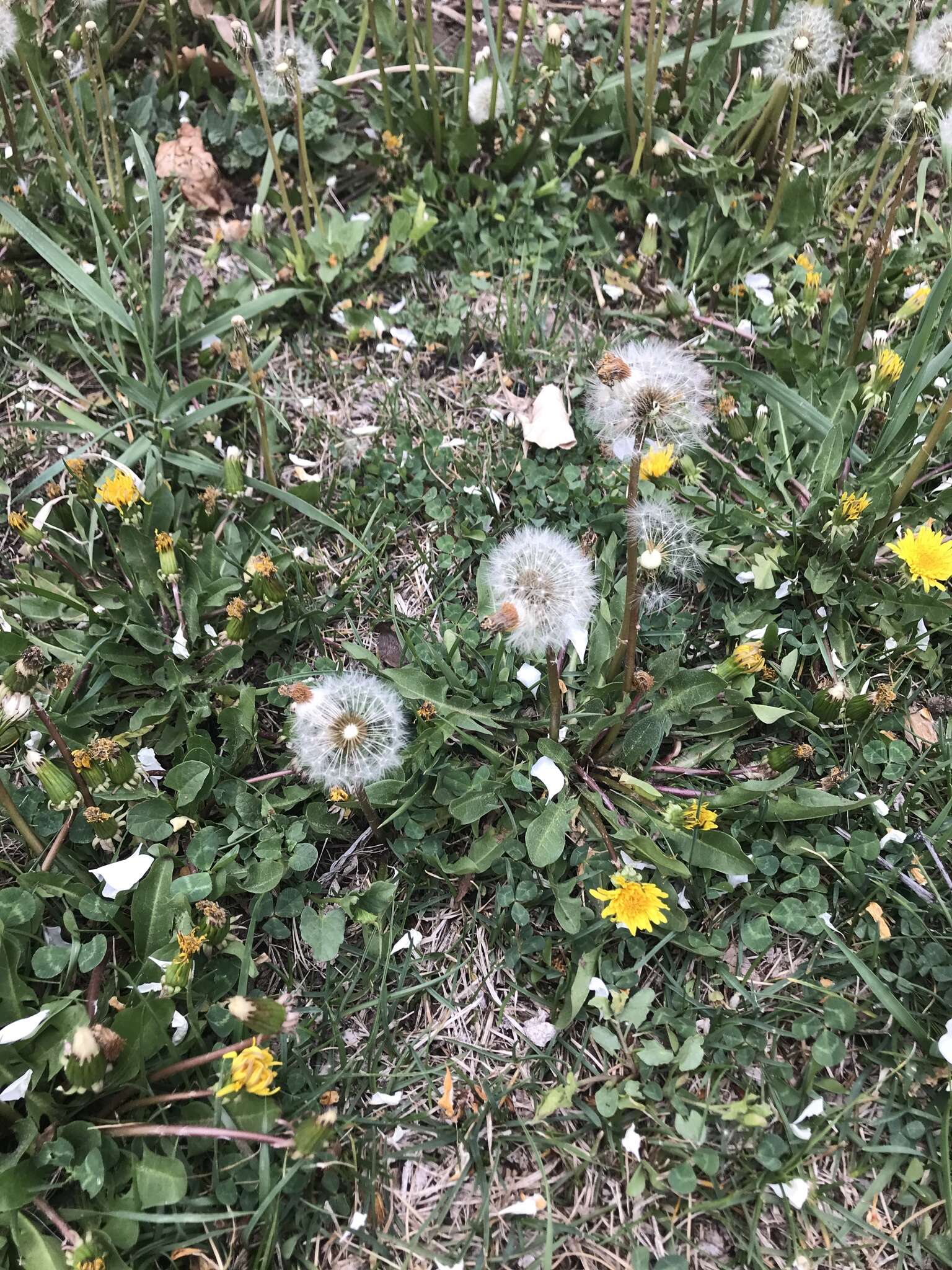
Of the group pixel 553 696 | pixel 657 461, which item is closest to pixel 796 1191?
pixel 553 696

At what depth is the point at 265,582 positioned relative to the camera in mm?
2209

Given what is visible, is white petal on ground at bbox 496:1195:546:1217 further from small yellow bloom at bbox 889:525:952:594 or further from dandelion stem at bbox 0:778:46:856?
small yellow bloom at bbox 889:525:952:594

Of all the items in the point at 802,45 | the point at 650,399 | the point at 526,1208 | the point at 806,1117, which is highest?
the point at 802,45

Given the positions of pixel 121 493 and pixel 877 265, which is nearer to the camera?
pixel 121 493

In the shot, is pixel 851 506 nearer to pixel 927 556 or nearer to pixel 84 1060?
pixel 927 556

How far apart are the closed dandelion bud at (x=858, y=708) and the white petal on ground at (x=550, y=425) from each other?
1.02 meters

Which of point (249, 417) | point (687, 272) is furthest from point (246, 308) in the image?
point (687, 272)

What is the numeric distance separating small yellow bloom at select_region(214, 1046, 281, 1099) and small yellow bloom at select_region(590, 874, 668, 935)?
72cm

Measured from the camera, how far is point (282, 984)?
202 centimetres

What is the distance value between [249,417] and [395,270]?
683 millimetres

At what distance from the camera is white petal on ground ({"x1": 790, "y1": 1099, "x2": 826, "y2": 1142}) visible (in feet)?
5.96

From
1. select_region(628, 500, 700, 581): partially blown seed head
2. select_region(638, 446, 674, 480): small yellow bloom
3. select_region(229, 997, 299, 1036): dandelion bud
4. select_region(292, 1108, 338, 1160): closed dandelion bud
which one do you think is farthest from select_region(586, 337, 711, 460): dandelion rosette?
select_region(292, 1108, 338, 1160): closed dandelion bud

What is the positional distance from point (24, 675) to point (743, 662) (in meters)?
1.56

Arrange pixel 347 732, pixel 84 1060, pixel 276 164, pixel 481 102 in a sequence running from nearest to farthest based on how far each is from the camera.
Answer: pixel 84 1060 < pixel 347 732 < pixel 276 164 < pixel 481 102
